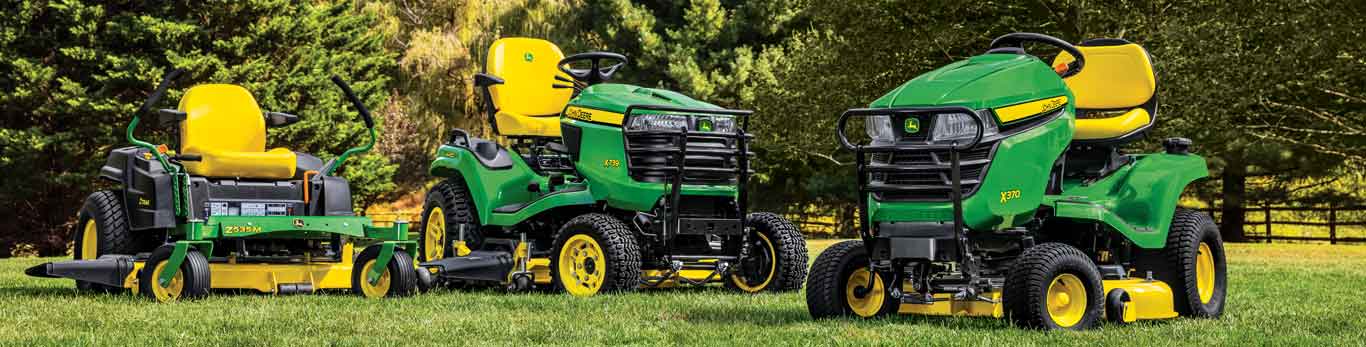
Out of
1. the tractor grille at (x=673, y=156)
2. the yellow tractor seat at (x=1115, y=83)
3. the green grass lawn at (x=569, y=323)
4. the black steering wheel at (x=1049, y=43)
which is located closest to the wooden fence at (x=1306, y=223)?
the green grass lawn at (x=569, y=323)

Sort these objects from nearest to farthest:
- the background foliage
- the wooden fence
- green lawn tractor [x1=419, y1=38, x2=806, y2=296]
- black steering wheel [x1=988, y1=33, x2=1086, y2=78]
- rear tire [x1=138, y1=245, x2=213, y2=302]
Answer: black steering wheel [x1=988, y1=33, x2=1086, y2=78] < rear tire [x1=138, y1=245, x2=213, y2=302] < green lawn tractor [x1=419, y1=38, x2=806, y2=296] < the background foliage < the wooden fence

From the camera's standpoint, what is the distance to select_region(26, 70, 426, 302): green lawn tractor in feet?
37.1

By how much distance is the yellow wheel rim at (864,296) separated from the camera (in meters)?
9.07

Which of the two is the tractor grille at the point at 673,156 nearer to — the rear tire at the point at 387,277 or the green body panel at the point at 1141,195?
the rear tire at the point at 387,277

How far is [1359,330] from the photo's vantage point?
8859mm

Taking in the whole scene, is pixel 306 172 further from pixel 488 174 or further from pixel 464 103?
pixel 464 103

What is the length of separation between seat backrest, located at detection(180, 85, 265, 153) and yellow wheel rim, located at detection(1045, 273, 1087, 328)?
6590 mm

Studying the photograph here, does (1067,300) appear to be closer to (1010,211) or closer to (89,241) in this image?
(1010,211)

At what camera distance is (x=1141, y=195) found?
9.23 metres

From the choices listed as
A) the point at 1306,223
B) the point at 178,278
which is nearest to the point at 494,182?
the point at 178,278

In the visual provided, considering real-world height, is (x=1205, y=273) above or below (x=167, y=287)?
above

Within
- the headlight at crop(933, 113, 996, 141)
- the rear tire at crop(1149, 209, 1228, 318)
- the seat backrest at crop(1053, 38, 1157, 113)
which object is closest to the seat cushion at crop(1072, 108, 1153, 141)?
the seat backrest at crop(1053, 38, 1157, 113)

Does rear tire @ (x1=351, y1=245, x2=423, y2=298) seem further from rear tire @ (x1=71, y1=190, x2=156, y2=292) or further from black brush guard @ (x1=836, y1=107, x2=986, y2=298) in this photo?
black brush guard @ (x1=836, y1=107, x2=986, y2=298)

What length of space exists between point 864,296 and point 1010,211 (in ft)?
3.52
